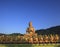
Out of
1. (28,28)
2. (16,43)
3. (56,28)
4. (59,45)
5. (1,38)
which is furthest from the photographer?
(56,28)

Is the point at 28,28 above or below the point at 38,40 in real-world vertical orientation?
above

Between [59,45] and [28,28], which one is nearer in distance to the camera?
[59,45]

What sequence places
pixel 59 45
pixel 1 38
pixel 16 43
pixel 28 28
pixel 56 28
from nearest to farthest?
pixel 59 45 → pixel 16 43 → pixel 1 38 → pixel 28 28 → pixel 56 28

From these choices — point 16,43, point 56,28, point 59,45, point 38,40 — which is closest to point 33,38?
point 38,40

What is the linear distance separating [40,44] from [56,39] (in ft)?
5.35

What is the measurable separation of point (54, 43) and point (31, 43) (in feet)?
5.76

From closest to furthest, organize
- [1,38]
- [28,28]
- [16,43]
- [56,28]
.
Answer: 1. [16,43]
2. [1,38]
3. [28,28]
4. [56,28]

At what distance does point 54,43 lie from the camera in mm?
13086

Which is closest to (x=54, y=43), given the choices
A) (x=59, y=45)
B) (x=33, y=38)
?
(x=59, y=45)

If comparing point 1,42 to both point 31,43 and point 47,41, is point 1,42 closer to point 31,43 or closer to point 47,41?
point 31,43

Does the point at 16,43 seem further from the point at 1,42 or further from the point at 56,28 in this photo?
the point at 56,28

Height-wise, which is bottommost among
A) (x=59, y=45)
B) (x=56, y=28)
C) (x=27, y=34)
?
(x=59, y=45)

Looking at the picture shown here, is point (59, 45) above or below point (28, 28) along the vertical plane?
below

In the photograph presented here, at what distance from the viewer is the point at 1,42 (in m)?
13.9
